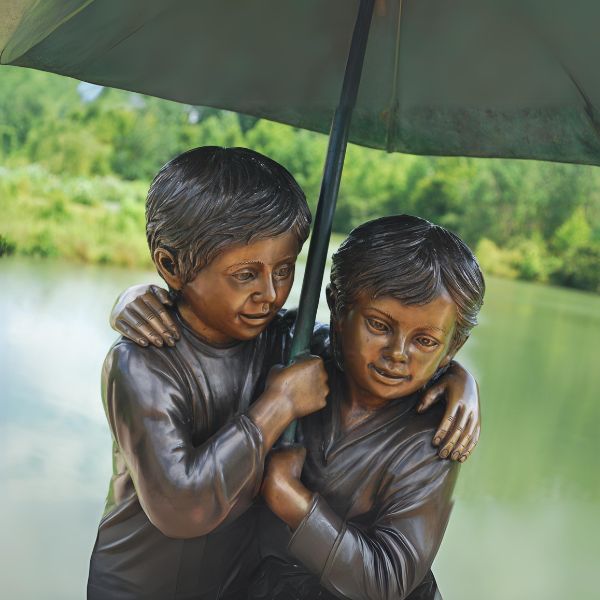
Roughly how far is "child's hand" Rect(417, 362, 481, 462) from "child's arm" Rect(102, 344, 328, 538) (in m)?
0.14

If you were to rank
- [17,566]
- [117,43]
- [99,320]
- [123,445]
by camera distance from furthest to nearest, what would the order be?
[99,320]
[17,566]
[117,43]
[123,445]

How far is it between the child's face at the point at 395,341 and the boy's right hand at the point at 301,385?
0.04 metres

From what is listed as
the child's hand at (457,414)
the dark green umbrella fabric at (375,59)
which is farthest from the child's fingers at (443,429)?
the dark green umbrella fabric at (375,59)

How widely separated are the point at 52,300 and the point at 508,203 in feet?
10.6

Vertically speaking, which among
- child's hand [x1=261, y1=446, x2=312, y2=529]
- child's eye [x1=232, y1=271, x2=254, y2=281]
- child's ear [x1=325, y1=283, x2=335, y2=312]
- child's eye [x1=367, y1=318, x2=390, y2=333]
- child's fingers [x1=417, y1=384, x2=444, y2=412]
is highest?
child's eye [x1=232, y1=271, x2=254, y2=281]

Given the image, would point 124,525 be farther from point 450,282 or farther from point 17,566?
point 17,566

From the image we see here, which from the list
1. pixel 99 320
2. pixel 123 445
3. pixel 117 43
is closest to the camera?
pixel 123 445

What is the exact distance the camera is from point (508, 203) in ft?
17.9

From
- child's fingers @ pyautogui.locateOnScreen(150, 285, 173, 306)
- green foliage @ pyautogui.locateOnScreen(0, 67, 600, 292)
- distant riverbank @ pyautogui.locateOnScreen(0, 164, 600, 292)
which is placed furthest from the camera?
green foliage @ pyautogui.locateOnScreen(0, 67, 600, 292)

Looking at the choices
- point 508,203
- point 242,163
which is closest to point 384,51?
point 242,163

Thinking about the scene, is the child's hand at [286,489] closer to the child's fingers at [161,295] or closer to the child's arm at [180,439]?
the child's arm at [180,439]

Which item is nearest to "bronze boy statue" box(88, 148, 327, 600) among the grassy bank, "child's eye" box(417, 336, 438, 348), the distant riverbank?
"child's eye" box(417, 336, 438, 348)

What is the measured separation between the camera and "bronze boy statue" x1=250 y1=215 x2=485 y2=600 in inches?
30.2

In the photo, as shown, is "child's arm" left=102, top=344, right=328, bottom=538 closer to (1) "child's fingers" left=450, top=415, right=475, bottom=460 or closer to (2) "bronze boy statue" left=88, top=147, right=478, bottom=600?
(2) "bronze boy statue" left=88, top=147, right=478, bottom=600
